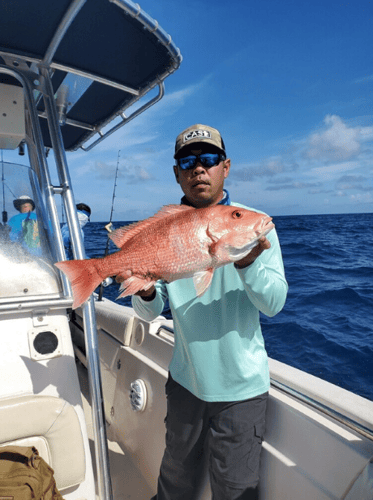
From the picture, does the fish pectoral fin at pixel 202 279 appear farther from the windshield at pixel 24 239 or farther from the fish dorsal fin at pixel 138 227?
the windshield at pixel 24 239

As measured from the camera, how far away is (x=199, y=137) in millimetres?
1963

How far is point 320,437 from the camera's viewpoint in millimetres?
1844

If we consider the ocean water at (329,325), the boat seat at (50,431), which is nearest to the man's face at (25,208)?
the ocean water at (329,325)

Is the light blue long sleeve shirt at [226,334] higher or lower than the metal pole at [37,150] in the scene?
lower

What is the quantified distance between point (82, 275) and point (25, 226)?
131 centimetres

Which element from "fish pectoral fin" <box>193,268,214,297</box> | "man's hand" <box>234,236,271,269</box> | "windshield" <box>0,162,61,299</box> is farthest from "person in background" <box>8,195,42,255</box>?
"man's hand" <box>234,236,271,269</box>

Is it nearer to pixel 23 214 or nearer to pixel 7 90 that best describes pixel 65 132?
pixel 7 90

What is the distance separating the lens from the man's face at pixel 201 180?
194cm

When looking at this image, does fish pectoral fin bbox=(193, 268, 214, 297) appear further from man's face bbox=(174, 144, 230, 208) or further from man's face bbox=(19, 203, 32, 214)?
man's face bbox=(19, 203, 32, 214)

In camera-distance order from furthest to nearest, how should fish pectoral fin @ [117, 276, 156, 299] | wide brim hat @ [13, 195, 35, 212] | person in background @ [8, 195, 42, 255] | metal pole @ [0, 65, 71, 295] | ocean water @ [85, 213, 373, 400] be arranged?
1. ocean water @ [85, 213, 373, 400]
2. metal pole @ [0, 65, 71, 295]
3. wide brim hat @ [13, 195, 35, 212]
4. person in background @ [8, 195, 42, 255]
5. fish pectoral fin @ [117, 276, 156, 299]

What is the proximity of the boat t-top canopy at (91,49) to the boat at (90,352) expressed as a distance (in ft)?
0.04

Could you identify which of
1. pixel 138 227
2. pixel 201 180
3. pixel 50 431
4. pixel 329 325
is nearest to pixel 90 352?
pixel 50 431

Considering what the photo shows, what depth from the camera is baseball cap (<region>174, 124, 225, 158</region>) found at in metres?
1.96

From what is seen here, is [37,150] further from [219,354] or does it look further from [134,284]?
[219,354]
